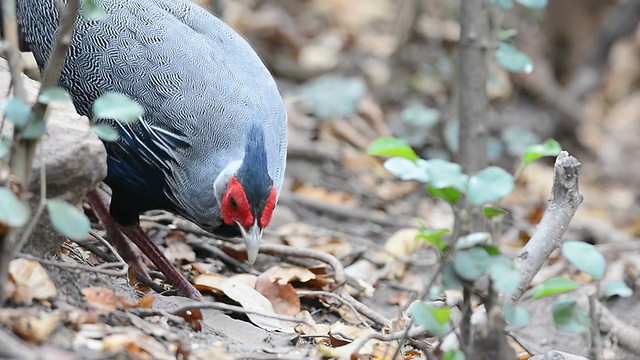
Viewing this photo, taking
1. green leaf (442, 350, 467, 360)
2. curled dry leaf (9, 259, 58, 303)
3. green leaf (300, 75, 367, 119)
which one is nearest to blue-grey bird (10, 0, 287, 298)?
curled dry leaf (9, 259, 58, 303)

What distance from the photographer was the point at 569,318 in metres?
2.34

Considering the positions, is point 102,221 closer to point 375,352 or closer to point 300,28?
point 375,352

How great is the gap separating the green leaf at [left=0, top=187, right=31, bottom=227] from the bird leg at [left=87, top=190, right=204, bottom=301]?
4.22ft

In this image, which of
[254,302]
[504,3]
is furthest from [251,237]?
[504,3]

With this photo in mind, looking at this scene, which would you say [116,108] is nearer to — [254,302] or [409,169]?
[409,169]

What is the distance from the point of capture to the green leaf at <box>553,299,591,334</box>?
2336 mm

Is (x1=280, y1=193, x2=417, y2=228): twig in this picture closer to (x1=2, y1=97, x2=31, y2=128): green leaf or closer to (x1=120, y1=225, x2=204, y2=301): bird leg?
(x1=120, y1=225, x2=204, y2=301): bird leg

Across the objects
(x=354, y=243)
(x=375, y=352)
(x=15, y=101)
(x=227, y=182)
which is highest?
(x=15, y=101)

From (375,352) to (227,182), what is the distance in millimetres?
789

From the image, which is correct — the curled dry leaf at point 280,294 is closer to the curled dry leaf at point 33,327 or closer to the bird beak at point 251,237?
the bird beak at point 251,237

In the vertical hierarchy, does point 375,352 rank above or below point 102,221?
above

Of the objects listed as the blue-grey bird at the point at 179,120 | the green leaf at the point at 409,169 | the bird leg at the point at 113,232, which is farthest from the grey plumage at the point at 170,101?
the green leaf at the point at 409,169

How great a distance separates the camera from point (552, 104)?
752 cm

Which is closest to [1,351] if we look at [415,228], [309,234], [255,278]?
[255,278]
